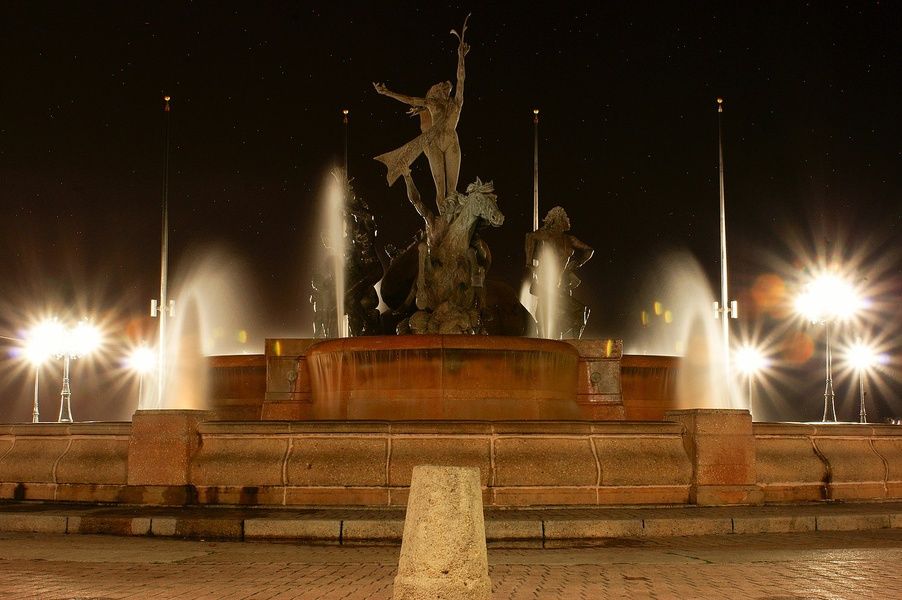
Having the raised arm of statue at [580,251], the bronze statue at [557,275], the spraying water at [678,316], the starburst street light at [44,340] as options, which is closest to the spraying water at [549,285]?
the bronze statue at [557,275]

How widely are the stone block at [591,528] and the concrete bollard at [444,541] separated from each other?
392 centimetres

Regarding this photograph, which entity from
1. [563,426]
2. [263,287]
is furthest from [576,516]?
[263,287]

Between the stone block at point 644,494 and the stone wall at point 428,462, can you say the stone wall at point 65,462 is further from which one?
the stone block at point 644,494

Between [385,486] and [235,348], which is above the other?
[235,348]

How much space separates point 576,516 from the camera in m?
9.80

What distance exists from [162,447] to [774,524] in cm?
617

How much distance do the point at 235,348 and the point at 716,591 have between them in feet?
95.4

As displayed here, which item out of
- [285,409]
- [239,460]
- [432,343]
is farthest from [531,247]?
[239,460]

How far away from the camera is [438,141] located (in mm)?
20375

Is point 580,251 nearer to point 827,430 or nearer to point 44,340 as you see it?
point 827,430

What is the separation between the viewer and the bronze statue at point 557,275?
20.8 m

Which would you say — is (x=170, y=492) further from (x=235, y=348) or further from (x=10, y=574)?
(x=235, y=348)

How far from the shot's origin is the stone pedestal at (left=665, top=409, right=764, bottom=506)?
1101 cm

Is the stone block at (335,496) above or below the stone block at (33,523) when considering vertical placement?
above
